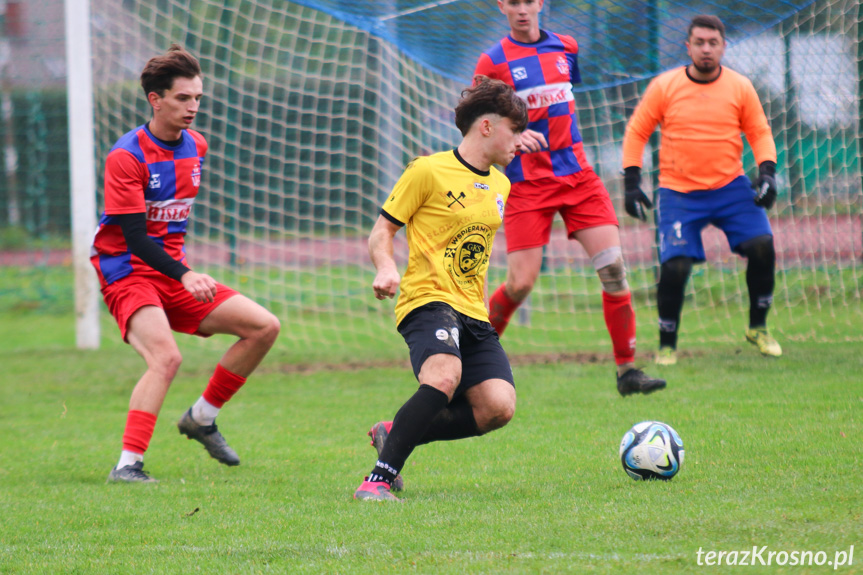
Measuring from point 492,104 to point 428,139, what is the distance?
5.40m

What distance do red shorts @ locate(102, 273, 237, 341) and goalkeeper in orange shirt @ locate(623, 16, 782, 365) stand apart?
119 inches

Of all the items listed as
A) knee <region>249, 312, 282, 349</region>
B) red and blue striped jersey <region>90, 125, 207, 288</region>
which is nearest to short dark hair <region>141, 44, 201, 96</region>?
red and blue striped jersey <region>90, 125, 207, 288</region>

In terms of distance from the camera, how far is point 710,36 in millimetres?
6098

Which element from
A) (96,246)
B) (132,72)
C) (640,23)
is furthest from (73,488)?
(132,72)

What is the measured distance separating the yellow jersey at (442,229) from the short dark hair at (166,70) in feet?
4.33

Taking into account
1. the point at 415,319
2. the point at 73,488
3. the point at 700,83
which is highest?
the point at 700,83

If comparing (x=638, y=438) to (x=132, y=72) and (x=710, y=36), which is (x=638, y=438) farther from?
(x=132, y=72)

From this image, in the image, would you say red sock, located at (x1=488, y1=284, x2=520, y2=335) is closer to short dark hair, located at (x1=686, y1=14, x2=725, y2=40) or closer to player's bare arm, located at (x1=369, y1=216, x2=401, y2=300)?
player's bare arm, located at (x1=369, y1=216, x2=401, y2=300)

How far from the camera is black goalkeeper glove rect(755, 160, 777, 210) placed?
229 inches

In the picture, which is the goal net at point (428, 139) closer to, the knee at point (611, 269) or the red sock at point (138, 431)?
the knee at point (611, 269)

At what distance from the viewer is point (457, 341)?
3732 mm

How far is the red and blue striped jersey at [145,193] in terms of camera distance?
443cm

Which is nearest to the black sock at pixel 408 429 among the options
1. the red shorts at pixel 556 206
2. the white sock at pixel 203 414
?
the white sock at pixel 203 414

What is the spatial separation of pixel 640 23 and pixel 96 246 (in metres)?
4.74
